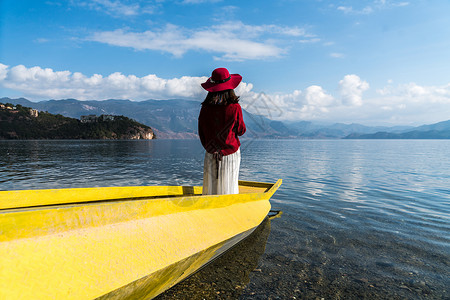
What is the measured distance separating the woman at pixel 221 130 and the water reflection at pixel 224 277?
4.28ft

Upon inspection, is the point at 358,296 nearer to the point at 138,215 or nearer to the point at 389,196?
the point at 138,215

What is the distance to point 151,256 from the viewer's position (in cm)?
298

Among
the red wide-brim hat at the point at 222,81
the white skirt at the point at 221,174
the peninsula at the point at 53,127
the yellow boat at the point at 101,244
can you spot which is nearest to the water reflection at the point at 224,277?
the yellow boat at the point at 101,244

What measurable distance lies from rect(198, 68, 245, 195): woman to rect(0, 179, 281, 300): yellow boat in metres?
1.08

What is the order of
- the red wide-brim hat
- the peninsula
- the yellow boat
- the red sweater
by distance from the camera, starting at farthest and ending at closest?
the peninsula
the red sweater
the red wide-brim hat
the yellow boat

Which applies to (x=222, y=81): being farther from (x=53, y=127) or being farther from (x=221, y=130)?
(x=53, y=127)

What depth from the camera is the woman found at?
16.1ft

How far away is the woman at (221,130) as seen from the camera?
491cm

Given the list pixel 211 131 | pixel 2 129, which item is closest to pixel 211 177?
pixel 211 131

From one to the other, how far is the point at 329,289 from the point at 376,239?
3056 mm

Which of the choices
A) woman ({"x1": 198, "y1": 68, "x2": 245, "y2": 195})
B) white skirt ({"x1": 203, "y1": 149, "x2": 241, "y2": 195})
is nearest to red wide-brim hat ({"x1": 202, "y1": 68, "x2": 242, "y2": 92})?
woman ({"x1": 198, "y1": 68, "x2": 245, "y2": 195})

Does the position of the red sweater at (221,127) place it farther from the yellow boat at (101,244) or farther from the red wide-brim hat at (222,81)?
the yellow boat at (101,244)

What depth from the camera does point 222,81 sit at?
4879 millimetres

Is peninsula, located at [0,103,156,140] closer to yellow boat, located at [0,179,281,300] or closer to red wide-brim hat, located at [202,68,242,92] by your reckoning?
red wide-brim hat, located at [202,68,242,92]
